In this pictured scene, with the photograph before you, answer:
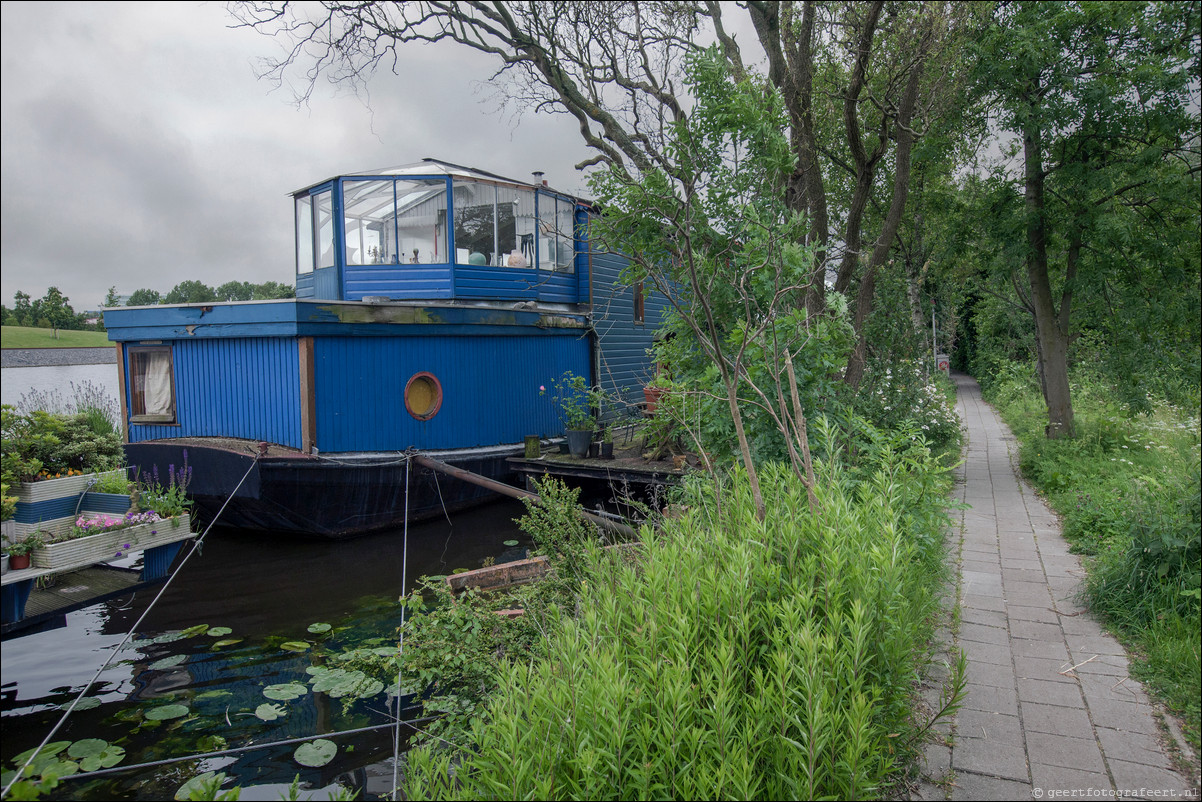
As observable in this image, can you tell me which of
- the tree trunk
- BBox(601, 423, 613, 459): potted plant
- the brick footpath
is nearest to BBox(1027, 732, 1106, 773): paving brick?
the brick footpath

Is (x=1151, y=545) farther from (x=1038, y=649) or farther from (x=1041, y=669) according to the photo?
(x=1041, y=669)

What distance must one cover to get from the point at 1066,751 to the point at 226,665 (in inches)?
236

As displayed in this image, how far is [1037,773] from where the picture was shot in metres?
2.92

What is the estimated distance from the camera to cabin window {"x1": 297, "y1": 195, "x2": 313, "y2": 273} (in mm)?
12320

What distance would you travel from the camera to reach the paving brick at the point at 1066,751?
296 centimetres

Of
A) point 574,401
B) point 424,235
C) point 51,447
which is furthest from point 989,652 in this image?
point 424,235

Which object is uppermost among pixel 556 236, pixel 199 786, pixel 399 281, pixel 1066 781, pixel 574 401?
pixel 556 236

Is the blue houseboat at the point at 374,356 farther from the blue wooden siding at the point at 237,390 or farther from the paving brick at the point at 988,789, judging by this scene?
the paving brick at the point at 988,789

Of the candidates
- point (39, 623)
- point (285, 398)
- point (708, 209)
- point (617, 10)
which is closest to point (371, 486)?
point (285, 398)

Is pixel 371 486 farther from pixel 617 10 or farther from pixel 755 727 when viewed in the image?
pixel 755 727

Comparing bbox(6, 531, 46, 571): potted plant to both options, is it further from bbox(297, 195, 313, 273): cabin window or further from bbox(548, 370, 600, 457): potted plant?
bbox(297, 195, 313, 273): cabin window

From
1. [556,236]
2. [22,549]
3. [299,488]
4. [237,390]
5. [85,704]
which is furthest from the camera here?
[556,236]

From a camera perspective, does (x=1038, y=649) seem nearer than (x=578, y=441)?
Yes

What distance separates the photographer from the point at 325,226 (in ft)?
39.3
